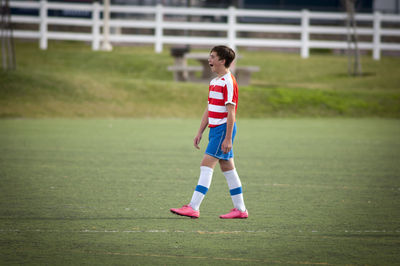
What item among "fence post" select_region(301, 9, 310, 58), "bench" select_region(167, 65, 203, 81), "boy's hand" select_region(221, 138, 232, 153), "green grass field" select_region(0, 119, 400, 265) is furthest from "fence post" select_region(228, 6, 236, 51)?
"boy's hand" select_region(221, 138, 232, 153)

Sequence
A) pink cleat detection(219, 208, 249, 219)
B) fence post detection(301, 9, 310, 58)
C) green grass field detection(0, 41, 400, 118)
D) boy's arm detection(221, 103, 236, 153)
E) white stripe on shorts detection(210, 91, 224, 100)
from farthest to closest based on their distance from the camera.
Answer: fence post detection(301, 9, 310, 58) < green grass field detection(0, 41, 400, 118) < pink cleat detection(219, 208, 249, 219) < white stripe on shorts detection(210, 91, 224, 100) < boy's arm detection(221, 103, 236, 153)

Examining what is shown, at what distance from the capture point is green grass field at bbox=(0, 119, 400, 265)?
4383mm

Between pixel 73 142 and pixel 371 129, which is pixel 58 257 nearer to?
pixel 73 142

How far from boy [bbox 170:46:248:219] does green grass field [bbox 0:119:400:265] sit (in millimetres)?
154

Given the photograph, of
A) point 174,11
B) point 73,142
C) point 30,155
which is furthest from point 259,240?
point 174,11

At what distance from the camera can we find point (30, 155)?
944 cm

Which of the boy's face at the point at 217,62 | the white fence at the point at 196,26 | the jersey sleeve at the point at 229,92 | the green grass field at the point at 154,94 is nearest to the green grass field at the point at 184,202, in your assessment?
the jersey sleeve at the point at 229,92

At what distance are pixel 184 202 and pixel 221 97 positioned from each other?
1.40 meters

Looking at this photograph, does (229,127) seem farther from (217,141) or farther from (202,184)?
(202,184)

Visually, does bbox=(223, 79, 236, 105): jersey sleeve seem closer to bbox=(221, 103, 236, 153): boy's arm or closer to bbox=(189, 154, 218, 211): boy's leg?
bbox=(221, 103, 236, 153): boy's arm

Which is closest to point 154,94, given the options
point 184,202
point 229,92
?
point 184,202

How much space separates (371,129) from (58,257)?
38.4ft

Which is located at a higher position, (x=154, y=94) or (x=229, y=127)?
(x=229, y=127)

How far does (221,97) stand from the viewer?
5277mm
